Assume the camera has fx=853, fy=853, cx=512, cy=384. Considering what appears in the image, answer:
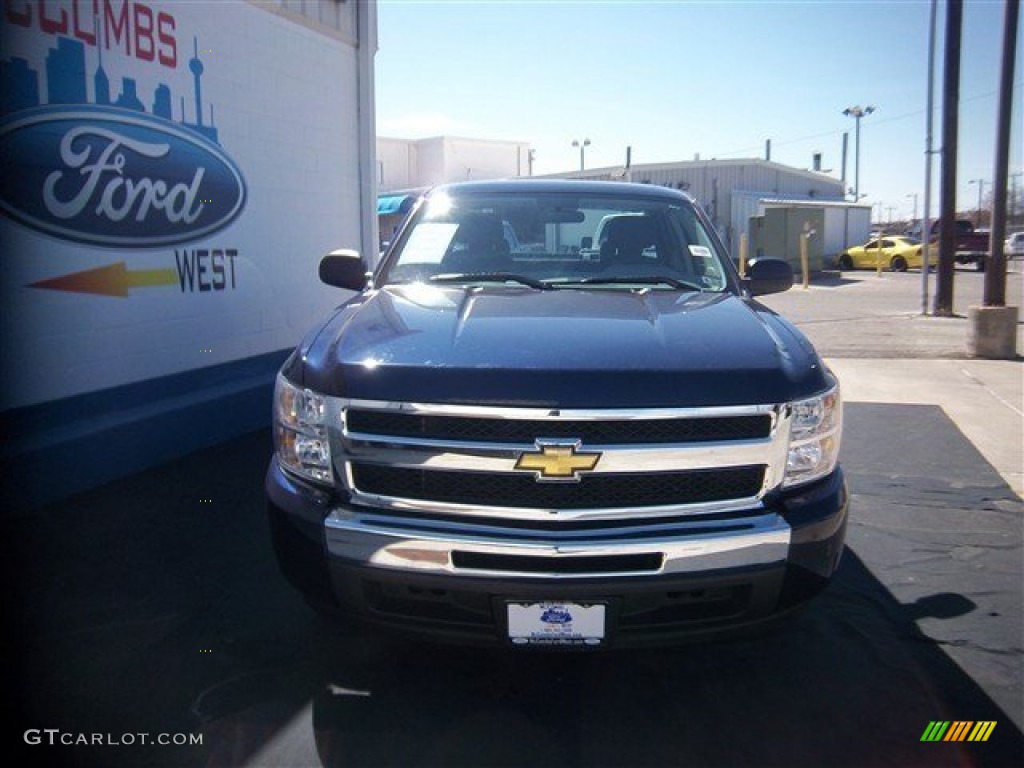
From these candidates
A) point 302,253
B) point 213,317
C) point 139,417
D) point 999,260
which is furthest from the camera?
point 999,260

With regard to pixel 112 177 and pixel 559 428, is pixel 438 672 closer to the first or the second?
pixel 559 428

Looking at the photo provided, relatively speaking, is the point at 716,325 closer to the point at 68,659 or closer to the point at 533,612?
the point at 533,612

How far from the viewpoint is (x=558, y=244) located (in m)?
4.22

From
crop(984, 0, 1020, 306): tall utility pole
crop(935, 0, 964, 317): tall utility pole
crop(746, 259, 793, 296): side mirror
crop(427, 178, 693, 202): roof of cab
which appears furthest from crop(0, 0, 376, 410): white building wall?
crop(935, 0, 964, 317): tall utility pole

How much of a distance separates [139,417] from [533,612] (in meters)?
3.89

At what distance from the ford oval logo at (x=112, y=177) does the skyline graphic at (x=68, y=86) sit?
0.05 metres

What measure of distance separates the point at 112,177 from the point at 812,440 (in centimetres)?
464

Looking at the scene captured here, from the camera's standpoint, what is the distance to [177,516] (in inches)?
187

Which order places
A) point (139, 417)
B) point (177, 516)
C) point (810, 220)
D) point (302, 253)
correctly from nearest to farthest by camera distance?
point (177, 516), point (139, 417), point (302, 253), point (810, 220)

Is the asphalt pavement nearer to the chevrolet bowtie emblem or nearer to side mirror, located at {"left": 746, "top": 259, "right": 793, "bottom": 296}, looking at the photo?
the chevrolet bowtie emblem

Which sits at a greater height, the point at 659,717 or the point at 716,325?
the point at 716,325

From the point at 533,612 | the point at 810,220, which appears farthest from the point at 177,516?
the point at 810,220

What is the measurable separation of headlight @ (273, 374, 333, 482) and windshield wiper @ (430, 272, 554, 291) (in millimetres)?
1114

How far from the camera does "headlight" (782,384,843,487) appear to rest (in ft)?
9.05
